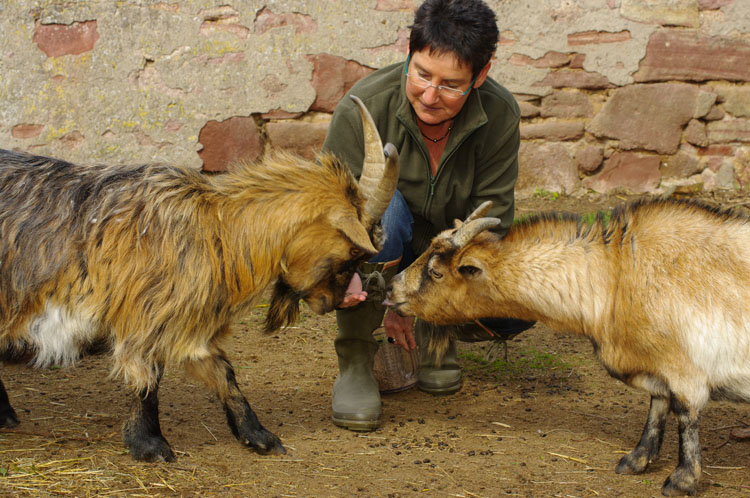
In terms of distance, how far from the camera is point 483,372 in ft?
15.6

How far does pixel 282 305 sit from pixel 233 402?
1.63 feet

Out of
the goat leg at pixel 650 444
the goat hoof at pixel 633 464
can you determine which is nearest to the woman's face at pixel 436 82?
the goat leg at pixel 650 444

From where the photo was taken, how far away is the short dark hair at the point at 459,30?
140 inches

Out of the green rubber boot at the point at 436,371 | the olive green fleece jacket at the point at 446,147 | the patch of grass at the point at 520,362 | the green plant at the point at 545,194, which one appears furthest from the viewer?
the green plant at the point at 545,194

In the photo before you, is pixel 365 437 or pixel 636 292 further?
pixel 365 437

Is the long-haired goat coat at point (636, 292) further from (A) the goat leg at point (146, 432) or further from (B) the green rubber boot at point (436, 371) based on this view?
(A) the goat leg at point (146, 432)

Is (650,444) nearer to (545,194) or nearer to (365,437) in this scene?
(365,437)

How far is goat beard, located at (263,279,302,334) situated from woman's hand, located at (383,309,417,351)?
0.70 metres

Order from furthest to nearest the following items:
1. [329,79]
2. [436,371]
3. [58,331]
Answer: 1. [329,79]
2. [436,371]
3. [58,331]

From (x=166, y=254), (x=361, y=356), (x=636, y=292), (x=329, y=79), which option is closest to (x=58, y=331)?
(x=166, y=254)

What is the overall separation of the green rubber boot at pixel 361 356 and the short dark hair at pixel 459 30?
3.72 ft

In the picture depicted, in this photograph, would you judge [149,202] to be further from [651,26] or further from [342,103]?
[651,26]

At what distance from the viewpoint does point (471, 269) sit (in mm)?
3539

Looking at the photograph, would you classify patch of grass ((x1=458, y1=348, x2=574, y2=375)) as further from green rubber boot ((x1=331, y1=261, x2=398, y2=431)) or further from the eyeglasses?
the eyeglasses
